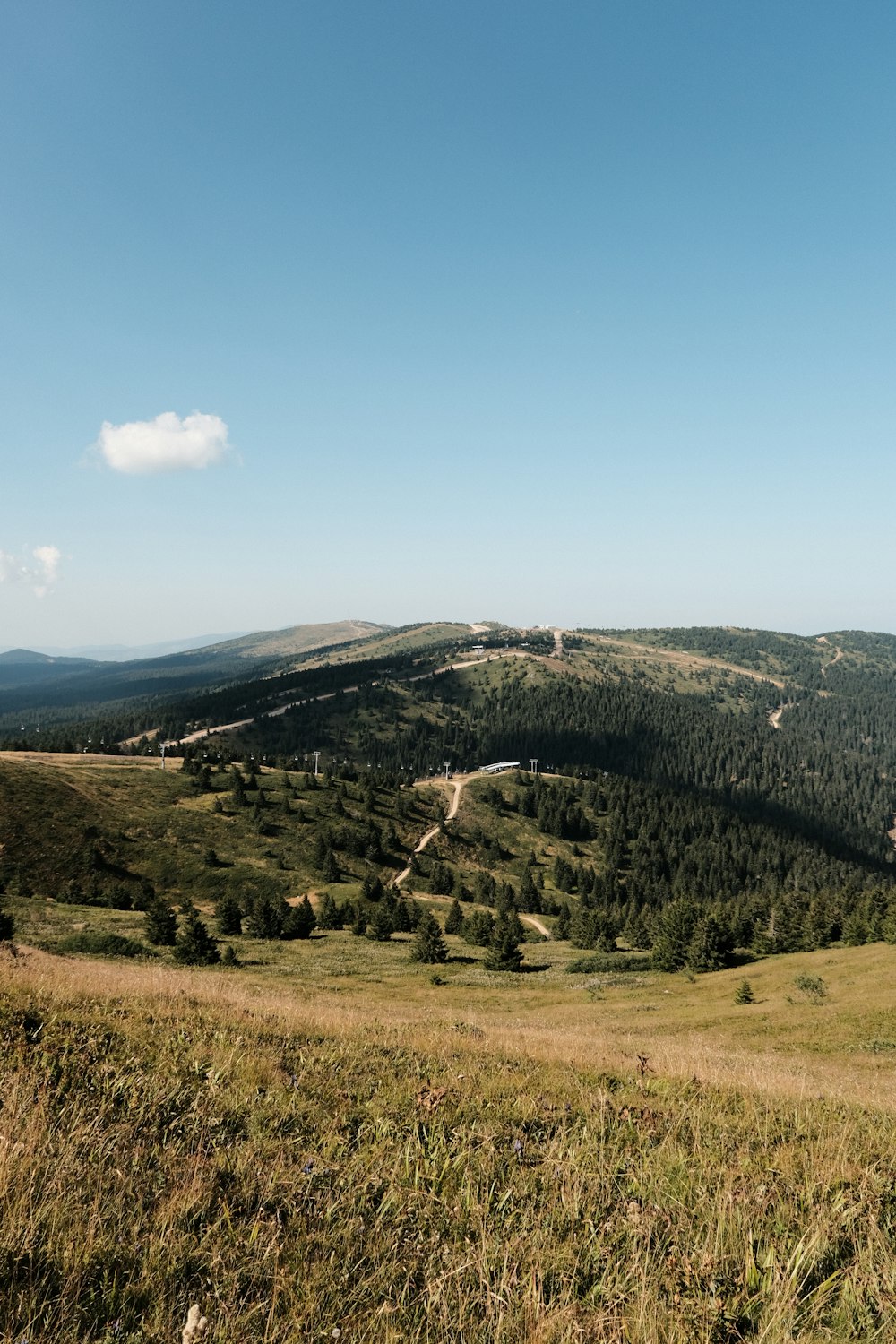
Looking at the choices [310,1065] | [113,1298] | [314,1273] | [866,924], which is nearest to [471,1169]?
[314,1273]

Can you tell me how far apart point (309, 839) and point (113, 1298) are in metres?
117

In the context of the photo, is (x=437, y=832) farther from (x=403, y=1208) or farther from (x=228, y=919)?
(x=403, y=1208)

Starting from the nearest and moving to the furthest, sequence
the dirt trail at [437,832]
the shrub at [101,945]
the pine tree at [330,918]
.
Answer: the shrub at [101,945] → the pine tree at [330,918] → the dirt trail at [437,832]

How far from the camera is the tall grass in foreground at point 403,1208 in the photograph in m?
3.16

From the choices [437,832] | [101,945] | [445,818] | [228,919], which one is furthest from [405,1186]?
[445,818]

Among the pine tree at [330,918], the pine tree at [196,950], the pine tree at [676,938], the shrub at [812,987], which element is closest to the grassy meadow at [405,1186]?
the shrub at [812,987]

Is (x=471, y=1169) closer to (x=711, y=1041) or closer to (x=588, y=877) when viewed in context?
(x=711, y=1041)

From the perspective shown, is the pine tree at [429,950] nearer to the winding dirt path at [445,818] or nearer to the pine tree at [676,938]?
the pine tree at [676,938]

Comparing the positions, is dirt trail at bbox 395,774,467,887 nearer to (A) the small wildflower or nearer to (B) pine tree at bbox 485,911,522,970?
(B) pine tree at bbox 485,911,522,970

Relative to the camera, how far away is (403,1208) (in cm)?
430

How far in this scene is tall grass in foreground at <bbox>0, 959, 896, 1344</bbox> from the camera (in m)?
3.16

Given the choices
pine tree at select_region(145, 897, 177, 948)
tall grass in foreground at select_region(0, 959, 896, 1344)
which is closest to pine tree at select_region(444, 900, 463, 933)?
pine tree at select_region(145, 897, 177, 948)

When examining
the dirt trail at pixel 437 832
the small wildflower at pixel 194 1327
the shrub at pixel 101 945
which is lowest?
the dirt trail at pixel 437 832

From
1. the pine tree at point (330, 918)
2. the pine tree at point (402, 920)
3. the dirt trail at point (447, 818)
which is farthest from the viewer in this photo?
the dirt trail at point (447, 818)
